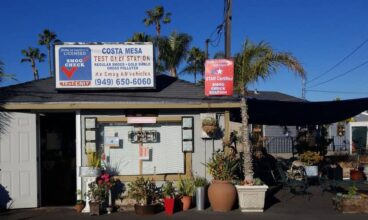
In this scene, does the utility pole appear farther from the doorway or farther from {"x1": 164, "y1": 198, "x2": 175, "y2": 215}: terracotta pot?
{"x1": 164, "y1": 198, "x2": 175, "y2": 215}: terracotta pot

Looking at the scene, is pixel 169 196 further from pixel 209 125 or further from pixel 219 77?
pixel 219 77

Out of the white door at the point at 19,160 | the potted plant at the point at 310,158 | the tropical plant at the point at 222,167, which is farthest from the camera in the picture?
the potted plant at the point at 310,158

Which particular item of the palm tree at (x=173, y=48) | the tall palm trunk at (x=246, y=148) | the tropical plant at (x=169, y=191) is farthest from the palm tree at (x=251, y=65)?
the palm tree at (x=173, y=48)

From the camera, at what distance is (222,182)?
35.3ft

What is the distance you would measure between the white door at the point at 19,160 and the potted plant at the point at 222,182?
165 inches

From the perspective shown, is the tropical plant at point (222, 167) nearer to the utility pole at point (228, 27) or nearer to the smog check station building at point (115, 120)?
the smog check station building at point (115, 120)

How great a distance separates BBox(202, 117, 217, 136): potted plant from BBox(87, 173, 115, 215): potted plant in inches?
99.5

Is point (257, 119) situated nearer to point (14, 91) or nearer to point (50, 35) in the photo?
point (14, 91)

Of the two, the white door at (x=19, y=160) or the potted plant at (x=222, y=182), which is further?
the white door at (x=19, y=160)

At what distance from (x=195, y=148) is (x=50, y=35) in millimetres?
44323

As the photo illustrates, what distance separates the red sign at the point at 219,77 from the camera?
1142 cm

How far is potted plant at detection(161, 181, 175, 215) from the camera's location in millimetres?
10584

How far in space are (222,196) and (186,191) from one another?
1.01m

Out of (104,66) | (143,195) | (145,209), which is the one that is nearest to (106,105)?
(104,66)
